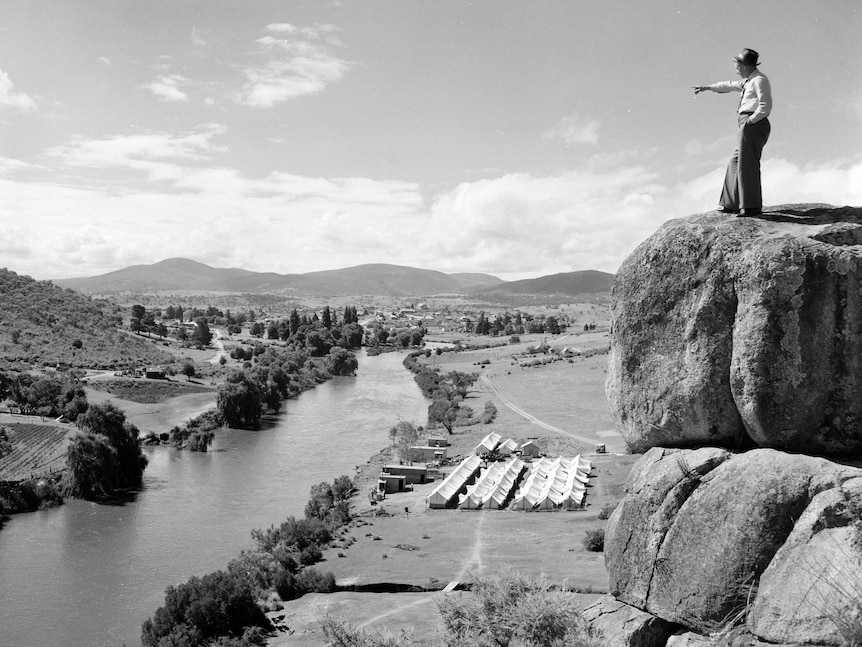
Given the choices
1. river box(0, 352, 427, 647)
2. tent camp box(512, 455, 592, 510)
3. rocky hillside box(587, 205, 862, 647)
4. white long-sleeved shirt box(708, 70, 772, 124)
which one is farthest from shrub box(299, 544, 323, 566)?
white long-sleeved shirt box(708, 70, 772, 124)

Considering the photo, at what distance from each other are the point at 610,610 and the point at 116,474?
42196 mm

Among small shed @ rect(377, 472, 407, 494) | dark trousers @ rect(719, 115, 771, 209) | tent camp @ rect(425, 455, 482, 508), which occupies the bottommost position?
small shed @ rect(377, 472, 407, 494)

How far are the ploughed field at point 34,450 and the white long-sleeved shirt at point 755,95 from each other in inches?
1824

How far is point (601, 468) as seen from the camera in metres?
43.4

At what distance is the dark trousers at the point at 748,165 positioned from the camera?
8.19m

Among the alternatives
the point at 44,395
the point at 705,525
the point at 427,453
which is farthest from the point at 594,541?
the point at 44,395

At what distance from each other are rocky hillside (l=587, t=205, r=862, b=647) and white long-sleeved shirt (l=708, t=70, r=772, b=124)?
119 centimetres

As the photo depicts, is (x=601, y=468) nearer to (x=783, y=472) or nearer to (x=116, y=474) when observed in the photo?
(x=116, y=474)

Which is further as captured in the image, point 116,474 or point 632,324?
point 116,474

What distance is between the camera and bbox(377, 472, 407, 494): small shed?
41469 mm

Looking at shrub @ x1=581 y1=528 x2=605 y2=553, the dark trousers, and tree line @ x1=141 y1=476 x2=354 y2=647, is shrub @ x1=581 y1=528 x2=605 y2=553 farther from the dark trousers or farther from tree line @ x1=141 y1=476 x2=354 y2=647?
the dark trousers

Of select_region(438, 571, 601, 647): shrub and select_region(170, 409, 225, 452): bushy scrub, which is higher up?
select_region(438, 571, 601, 647): shrub

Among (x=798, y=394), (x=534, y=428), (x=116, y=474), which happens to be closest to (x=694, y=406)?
(x=798, y=394)

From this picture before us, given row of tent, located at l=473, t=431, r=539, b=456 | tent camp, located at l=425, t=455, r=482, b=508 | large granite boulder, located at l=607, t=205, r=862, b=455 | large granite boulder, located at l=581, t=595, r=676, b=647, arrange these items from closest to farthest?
large granite boulder, located at l=607, t=205, r=862, b=455, large granite boulder, located at l=581, t=595, r=676, b=647, tent camp, located at l=425, t=455, r=482, b=508, row of tent, located at l=473, t=431, r=539, b=456
